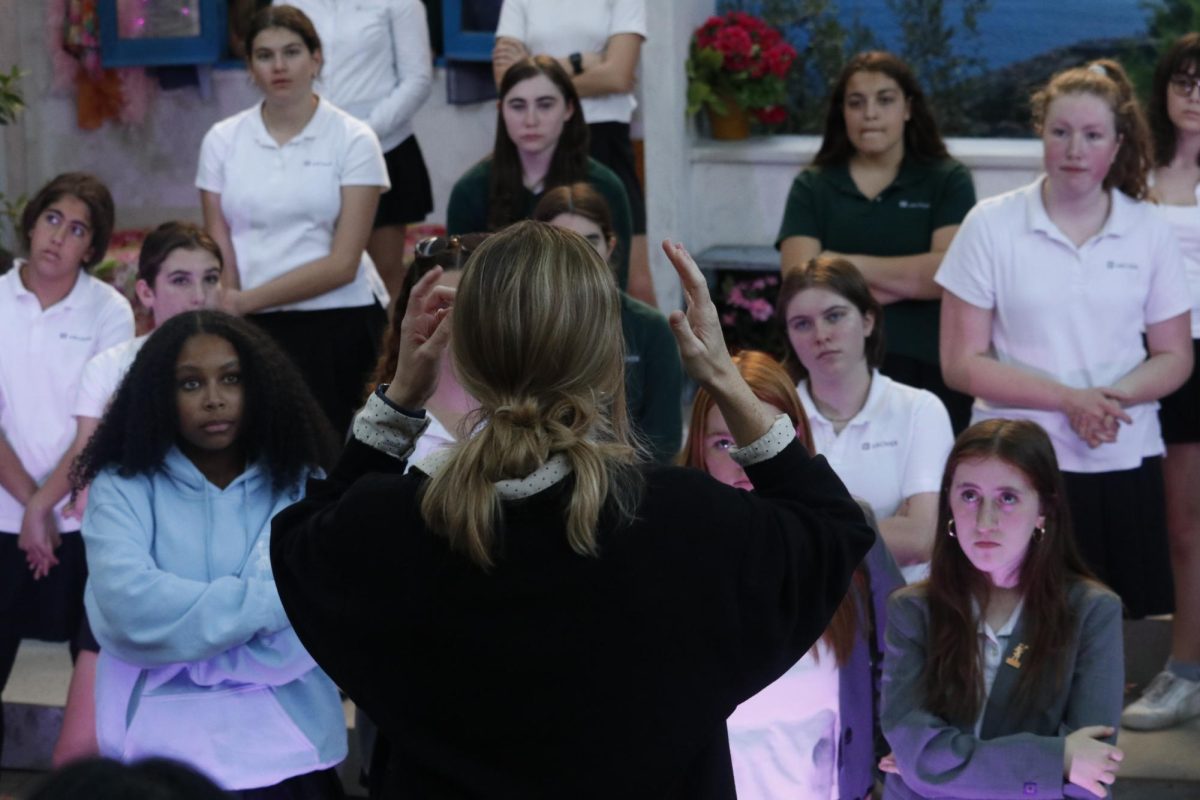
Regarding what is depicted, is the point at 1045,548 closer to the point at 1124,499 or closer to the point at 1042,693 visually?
the point at 1042,693

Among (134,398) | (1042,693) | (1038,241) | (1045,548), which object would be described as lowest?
(1042,693)

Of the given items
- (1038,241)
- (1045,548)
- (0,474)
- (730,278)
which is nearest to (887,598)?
(1045,548)

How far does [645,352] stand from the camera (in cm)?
358

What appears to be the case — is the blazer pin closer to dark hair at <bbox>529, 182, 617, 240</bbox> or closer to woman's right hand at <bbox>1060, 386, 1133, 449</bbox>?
woman's right hand at <bbox>1060, 386, 1133, 449</bbox>

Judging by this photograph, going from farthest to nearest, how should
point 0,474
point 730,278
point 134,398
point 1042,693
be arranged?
point 730,278, point 0,474, point 134,398, point 1042,693

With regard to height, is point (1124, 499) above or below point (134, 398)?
below

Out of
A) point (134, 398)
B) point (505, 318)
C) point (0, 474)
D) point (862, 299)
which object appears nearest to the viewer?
point (505, 318)

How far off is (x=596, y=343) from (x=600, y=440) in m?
0.11

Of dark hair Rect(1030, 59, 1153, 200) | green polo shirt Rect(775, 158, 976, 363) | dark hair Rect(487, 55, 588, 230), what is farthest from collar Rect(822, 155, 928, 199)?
dark hair Rect(487, 55, 588, 230)

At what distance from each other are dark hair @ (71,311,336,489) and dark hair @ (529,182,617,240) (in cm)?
77

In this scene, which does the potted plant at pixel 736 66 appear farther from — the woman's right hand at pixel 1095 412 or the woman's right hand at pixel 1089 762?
the woman's right hand at pixel 1089 762

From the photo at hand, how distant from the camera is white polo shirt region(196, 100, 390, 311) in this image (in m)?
4.23

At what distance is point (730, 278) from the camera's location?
6062mm

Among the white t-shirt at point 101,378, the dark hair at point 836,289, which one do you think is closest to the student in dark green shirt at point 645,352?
the dark hair at point 836,289
